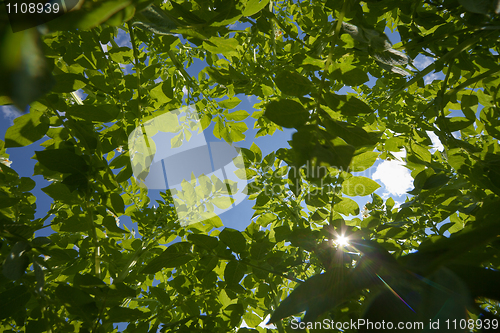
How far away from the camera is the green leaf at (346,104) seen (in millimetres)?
719

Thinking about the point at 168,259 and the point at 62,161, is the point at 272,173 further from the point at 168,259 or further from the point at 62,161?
the point at 62,161

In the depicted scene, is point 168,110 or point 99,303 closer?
point 99,303

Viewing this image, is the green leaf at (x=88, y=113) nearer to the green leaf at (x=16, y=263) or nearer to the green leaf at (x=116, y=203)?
the green leaf at (x=116, y=203)

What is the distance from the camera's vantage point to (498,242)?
668 millimetres

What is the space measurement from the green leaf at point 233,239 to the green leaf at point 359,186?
48 centimetres

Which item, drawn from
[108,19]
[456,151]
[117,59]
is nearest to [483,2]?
[108,19]

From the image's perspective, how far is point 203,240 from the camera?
0.93 m

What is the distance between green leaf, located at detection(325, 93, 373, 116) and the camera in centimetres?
72

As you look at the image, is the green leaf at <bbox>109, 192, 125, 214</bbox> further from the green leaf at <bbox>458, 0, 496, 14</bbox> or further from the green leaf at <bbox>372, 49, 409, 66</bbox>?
the green leaf at <bbox>458, 0, 496, 14</bbox>

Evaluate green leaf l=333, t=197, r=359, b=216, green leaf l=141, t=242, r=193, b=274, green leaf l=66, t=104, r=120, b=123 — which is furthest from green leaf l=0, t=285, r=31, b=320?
green leaf l=333, t=197, r=359, b=216

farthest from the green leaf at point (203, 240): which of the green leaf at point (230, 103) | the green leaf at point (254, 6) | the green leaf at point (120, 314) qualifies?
the green leaf at point (230, 103)

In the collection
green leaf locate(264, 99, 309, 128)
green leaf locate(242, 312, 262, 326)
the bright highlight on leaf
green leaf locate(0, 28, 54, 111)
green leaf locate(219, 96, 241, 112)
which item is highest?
green leaf locate(219, 96, 241, 112)

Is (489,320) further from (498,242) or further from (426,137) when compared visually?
(426,137)

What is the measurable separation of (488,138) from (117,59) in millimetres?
A: 2094
